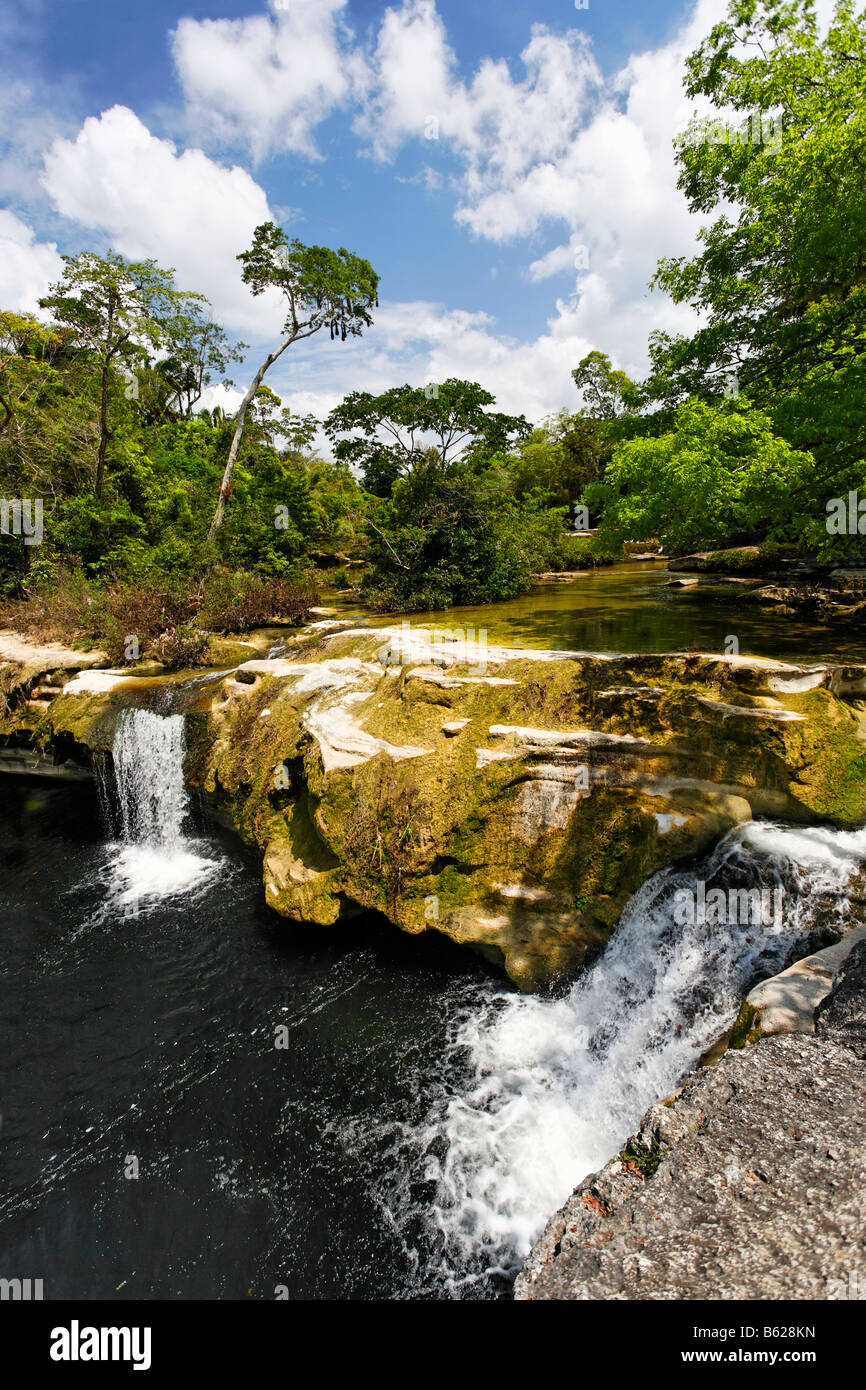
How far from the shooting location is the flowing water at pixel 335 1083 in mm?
3873

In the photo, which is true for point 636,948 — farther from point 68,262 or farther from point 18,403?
point 18,403

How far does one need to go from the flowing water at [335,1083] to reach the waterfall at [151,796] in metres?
1.73

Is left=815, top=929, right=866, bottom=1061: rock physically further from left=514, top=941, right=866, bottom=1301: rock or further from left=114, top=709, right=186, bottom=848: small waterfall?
left=114, top=709, right=186, bottom=848: small waterfall

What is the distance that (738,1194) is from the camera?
2350mm

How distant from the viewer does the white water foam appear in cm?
397

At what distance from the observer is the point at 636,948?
5207 millimetres

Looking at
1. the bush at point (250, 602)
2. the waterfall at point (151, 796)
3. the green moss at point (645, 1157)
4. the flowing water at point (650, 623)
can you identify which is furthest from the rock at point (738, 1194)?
the bush at point (250, 602)

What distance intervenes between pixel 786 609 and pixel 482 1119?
33.1 ft

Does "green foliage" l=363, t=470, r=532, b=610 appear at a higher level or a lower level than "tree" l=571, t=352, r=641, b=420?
lower

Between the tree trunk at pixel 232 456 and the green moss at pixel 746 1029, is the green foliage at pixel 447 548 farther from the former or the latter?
the green moss at pixel 746 1029

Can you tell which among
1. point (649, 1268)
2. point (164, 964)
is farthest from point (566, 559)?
point (649, 1268)

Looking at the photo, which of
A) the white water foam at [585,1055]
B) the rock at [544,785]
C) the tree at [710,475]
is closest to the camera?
the white water foam at [585,1055]

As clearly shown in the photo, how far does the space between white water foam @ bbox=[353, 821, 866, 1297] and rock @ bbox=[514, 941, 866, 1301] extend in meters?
1.65

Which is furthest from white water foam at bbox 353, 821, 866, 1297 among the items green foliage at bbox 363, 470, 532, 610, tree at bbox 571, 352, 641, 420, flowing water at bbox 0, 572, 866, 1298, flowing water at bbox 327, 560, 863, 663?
tree at bbox 571, 352, 641, 420
